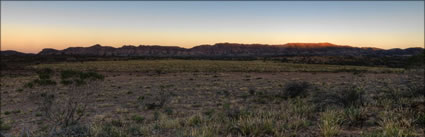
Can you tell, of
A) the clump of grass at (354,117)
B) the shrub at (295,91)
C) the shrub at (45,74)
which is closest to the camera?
the clump of grass at (354,117)

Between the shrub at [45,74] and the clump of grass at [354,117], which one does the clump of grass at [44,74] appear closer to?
the shrub at [45,74]

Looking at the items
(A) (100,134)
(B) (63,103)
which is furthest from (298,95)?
(B) (63,103)

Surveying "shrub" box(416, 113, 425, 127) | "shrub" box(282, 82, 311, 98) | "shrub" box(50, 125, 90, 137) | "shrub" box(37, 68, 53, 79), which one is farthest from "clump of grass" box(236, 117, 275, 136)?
"shrub" box(37, 68, 53, 79)

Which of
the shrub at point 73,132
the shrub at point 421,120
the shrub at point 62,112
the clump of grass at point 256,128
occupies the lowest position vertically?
the shrub at point 62,112

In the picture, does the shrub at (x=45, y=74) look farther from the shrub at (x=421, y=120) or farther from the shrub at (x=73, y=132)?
the shrub at (x=421, y=120)

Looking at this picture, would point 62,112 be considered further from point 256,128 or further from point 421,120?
point 421,120

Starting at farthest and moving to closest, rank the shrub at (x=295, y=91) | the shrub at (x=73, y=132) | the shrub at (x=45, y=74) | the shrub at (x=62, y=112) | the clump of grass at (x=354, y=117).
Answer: the shrub at (x=45, y=74)
the shrub at (x=295, y=91)
the shrub at (x=62, y=112)
the clump of grass at (x=354, y=117)
the shrub at (x=73, y=132)

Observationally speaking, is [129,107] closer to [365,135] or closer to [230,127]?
[230,127]

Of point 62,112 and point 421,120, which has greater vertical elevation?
point 421,120

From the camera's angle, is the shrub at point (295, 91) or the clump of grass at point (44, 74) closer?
the shrub at point (295, 91)

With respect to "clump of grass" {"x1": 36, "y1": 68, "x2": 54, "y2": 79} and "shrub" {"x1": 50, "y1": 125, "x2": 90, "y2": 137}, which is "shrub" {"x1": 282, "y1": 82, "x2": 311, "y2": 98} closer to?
"shrub" {"x1": 50, "y1": 125, "x2": 90, "y2": 137}

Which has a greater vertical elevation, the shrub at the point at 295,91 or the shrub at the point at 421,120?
the shrub at the point at 421,120

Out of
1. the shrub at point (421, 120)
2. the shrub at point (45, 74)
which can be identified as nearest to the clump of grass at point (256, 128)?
the shrub at point (421, 120)

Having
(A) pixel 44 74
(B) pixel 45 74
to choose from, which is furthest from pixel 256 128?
(B) pixel 45 74
